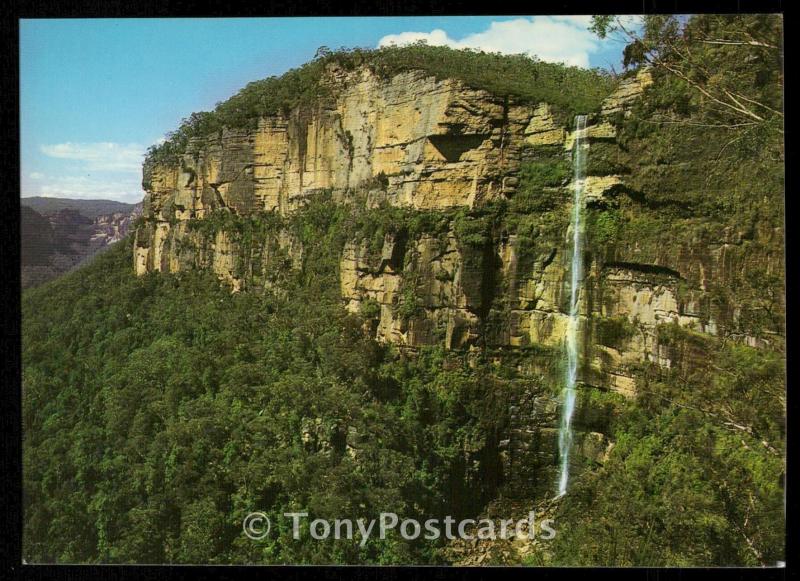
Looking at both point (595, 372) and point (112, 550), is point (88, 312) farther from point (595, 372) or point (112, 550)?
point (595, 372)

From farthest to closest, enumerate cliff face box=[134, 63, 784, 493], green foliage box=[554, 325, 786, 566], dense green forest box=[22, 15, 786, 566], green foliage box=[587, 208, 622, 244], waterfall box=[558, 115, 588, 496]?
waterfall box=[558, 115, 588, 496] → green foliage box=[587, 208, 622, 244] → cliff face box=[134, 63, 784, 493] → dense green forest box=[22, 15, 786, 566] → green foliage box=[554, 325, 786, 566]

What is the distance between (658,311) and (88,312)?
325 inches

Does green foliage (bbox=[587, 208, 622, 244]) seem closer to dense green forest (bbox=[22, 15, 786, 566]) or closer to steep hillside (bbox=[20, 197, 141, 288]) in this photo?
dense green forest (bbox=[22, 15, 786, 566])

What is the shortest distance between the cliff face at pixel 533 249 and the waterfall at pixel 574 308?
0.08 m

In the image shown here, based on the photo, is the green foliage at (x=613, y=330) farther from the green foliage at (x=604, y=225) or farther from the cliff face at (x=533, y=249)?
the green foliage at (x=604, y=225)

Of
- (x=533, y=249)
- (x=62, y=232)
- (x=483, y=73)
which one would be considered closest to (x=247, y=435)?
(x=62, y=232)

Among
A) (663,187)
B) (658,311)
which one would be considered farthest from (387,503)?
(663,187)

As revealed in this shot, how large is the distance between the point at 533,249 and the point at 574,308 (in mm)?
781

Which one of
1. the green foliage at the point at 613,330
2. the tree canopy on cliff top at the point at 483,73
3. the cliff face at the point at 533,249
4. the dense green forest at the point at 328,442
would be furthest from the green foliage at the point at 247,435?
the tree canopy on cliff top at the point at 483,73

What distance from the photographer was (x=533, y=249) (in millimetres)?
8070

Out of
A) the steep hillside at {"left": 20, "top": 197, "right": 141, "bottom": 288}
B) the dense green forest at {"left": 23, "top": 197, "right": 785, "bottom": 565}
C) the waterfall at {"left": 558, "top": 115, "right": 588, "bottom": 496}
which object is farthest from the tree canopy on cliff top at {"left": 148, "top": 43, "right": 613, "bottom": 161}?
the dense green forest at {"left": 23, "top": 197, "right": 785, "bottom": 565}

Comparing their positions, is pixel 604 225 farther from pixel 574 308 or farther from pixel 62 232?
pixel 62 232

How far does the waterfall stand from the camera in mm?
7824

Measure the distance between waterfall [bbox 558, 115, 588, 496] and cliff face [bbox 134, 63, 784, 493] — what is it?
0.08 meters
